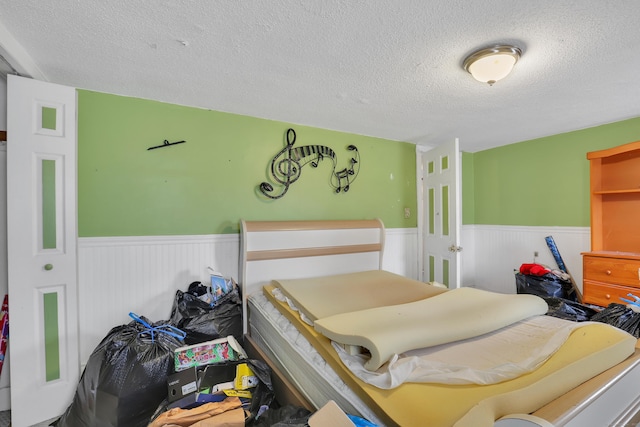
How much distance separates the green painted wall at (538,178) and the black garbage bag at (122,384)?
4106 millimetres

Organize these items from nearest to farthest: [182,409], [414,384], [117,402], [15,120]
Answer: [414,384] → [182,409] → [117,402] → [15,120]

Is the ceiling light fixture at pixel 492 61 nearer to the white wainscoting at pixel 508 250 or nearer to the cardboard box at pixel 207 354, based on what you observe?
the cardboard box at pixel 207 354

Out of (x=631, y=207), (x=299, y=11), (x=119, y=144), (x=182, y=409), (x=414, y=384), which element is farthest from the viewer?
(x=631, y=207)

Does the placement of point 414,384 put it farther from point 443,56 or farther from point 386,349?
point 443,56

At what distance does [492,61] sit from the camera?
1627 millimetres

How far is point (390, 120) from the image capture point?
2820 millimetres

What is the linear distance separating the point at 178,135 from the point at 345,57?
1.57 m

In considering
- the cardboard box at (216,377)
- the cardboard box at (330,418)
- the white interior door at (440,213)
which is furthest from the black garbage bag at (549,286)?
the cardboard box at (216,377)

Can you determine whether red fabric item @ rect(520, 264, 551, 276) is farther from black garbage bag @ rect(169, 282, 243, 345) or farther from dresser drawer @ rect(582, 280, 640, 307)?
black garbage bag @ rect(169, 282, 243, 345)

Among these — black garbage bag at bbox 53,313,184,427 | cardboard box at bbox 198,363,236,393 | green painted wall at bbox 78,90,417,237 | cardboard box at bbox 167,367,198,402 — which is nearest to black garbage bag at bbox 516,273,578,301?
green painted wall at bbox 78,90,417,237

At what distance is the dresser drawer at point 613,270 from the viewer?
240 cm

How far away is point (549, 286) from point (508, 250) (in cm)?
94

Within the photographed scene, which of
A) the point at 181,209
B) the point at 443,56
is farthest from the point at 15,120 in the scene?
the point at 443,56

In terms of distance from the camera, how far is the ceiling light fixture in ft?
5.19
